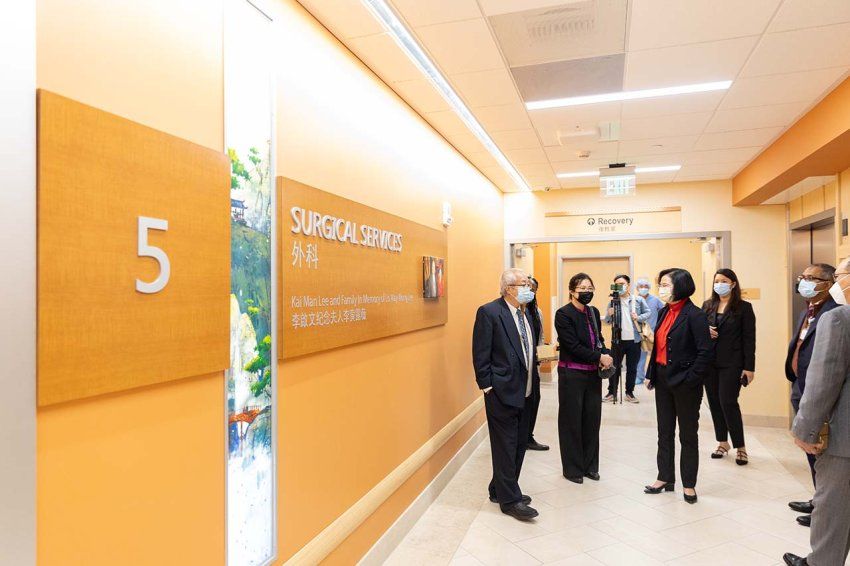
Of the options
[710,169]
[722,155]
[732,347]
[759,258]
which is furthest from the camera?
[759,258]

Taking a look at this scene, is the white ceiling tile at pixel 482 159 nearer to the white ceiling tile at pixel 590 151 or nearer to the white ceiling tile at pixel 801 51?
the white ceiling tile at pixel 590 151

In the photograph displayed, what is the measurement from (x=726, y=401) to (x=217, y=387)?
4664 millimetres

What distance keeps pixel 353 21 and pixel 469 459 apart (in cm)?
400

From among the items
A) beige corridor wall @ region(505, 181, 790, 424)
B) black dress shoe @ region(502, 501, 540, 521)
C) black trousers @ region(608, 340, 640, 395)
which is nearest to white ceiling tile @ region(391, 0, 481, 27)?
black dress shoe @ region(502, 501, 540, 521)

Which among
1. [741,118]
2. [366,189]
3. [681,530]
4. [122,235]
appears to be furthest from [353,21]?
[681,530]

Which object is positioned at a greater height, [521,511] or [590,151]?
[590,151]

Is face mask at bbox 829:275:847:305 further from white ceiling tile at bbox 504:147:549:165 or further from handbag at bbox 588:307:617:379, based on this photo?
white ceiling tile at bbox 504:147:549:165

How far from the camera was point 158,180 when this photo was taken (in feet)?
5.18

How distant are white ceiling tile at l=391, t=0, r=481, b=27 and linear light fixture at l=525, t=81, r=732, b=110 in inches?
54.6

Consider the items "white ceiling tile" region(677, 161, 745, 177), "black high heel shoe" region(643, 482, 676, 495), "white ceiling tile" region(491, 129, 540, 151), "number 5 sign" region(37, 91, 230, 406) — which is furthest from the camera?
"white ceiling tile" region(677, 161, 745, 177)

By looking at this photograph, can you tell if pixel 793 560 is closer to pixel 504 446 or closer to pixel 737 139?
pixel 504 446

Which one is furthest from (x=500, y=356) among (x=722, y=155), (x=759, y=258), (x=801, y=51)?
(x=759, y=258)

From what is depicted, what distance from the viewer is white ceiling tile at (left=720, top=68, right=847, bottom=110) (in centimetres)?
338

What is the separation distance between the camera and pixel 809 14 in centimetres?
262
